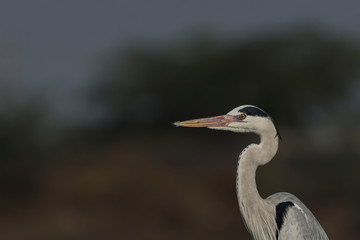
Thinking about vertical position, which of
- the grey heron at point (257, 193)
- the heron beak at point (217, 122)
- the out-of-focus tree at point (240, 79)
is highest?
the heron beak at point (217, 122)

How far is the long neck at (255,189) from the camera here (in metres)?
5.30

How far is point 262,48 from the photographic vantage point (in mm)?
24203

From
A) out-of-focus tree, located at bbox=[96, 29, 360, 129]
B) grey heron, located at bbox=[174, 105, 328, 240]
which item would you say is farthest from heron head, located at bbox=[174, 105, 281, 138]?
out-of-focus tree, located at bbox=[96, 29, 360, 129]

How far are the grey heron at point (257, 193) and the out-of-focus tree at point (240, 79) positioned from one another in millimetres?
17573

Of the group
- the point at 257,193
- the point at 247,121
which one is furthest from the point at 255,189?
the point at 247,121

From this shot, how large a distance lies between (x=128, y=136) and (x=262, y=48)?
474 centimetres

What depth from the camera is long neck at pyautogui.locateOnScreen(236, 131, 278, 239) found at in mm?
5297

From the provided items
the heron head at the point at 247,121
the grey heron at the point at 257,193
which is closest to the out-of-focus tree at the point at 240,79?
the grey heron at the point at 257,193

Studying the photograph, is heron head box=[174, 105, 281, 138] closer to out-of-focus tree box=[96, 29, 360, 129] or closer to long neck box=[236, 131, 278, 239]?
long neck box=[236, 131, 278, 239]

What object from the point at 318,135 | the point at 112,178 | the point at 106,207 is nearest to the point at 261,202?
the point at 106,207

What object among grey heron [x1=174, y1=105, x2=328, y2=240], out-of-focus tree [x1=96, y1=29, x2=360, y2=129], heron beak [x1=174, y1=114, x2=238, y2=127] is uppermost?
heron beak [x1=174, y1=114, x2=238, y2=127]

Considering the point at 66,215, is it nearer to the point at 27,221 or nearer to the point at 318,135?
the point at 27,221

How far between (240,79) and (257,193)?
1851cm

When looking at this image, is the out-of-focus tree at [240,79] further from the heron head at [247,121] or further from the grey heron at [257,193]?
the heron head at [247,121]
